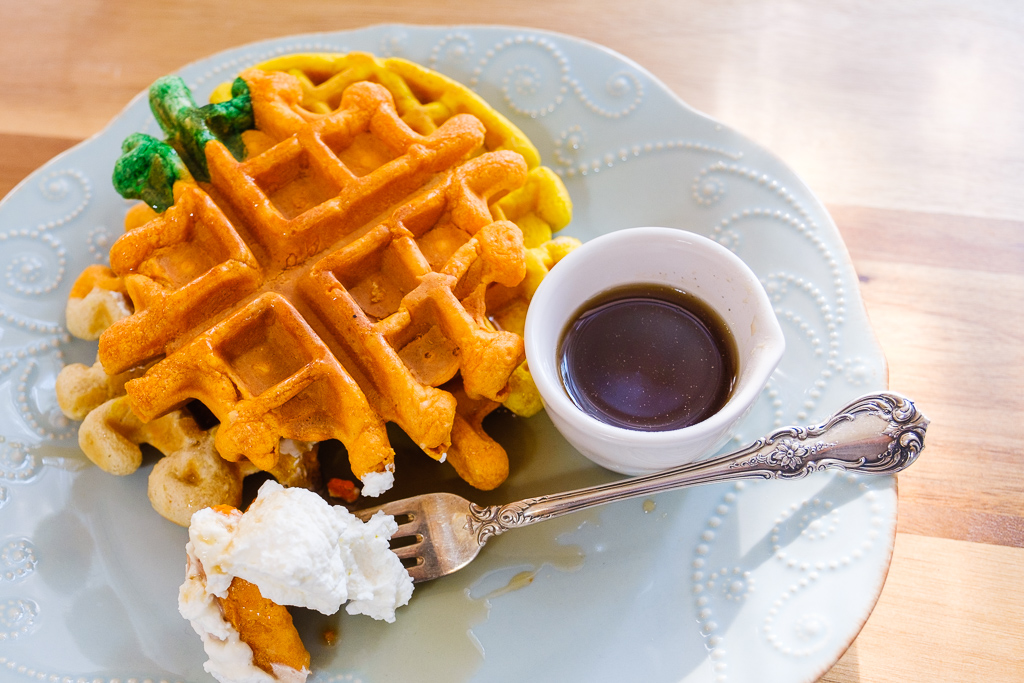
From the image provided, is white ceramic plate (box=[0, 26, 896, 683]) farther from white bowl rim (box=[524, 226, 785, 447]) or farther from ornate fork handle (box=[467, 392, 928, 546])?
white bowl rim (box=[524, 226, 785, 447])

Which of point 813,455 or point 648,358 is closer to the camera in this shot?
point 813,455

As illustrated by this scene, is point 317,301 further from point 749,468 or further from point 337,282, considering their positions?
point 749,468

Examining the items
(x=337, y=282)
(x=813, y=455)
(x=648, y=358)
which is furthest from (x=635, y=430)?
(x=337, y=282)

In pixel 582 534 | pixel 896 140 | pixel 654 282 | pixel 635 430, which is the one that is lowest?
pixel 582 534

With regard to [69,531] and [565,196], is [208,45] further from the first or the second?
[69,531]

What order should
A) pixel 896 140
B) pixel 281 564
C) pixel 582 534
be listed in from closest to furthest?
pixel 281 564, pixel 582 534, pixel 896 140

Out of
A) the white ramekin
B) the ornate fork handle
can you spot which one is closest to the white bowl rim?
the white ramekin

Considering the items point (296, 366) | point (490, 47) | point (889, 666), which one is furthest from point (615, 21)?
point (889, 666)
